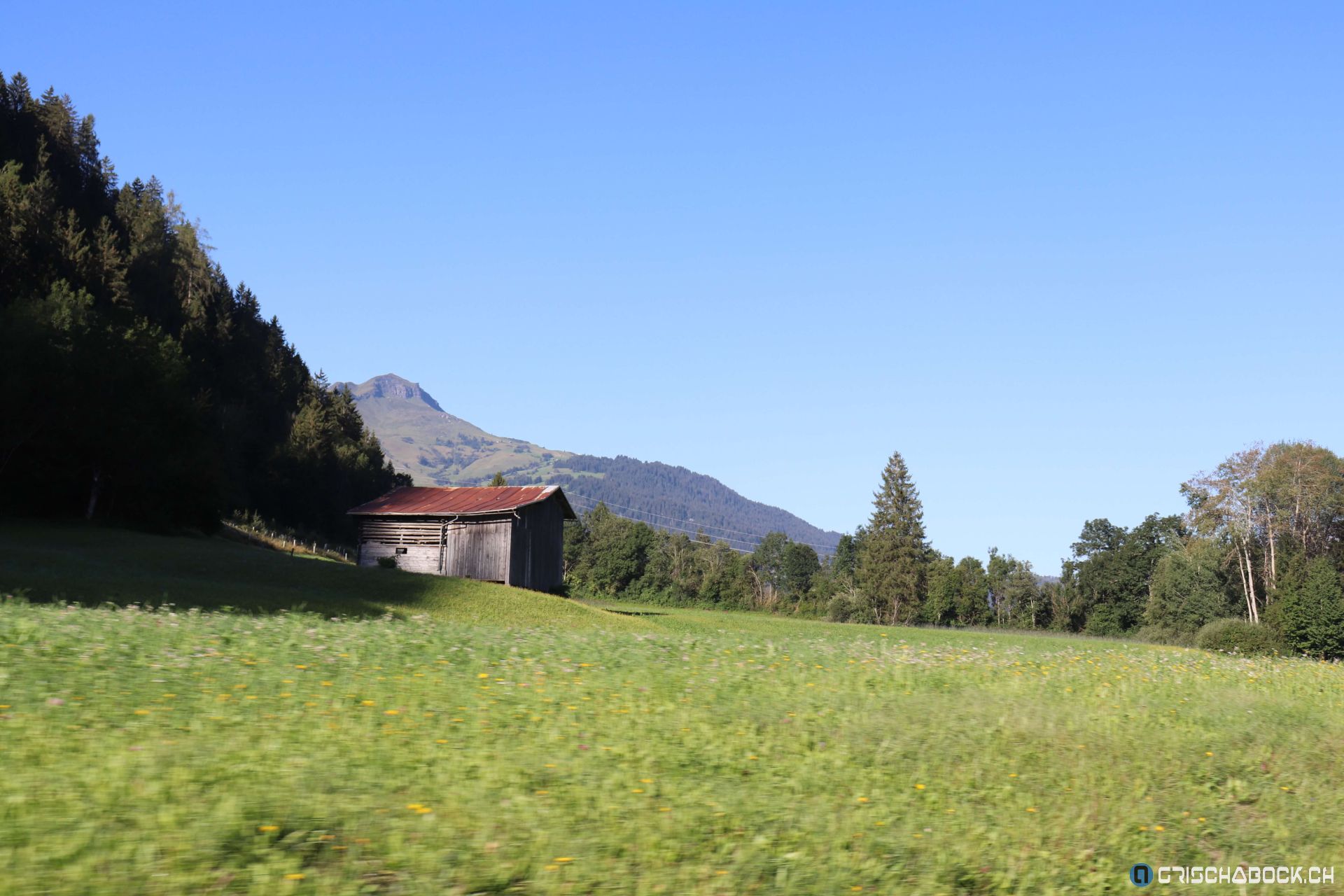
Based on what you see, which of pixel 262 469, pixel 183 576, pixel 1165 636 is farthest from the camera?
pixel 262 469

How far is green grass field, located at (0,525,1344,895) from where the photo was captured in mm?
7773

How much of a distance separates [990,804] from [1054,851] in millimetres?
1252

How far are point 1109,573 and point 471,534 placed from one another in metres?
84.2

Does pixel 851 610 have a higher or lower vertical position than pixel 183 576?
lower

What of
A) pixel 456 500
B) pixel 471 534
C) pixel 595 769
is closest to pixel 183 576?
→ pixel 471 534

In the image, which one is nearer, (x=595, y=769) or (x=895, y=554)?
(x=595, y=769)

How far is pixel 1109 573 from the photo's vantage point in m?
113

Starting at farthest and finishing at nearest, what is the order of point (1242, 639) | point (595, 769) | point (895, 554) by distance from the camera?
point (895, 554), point (1242, 639), point (595, 769)

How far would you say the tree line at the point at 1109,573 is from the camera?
217 ft

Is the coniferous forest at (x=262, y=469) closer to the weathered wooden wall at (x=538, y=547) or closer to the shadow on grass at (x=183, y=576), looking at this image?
the shadow on grass at (x=183, y=576)

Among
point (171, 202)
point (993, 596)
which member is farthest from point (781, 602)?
point (171, 202)

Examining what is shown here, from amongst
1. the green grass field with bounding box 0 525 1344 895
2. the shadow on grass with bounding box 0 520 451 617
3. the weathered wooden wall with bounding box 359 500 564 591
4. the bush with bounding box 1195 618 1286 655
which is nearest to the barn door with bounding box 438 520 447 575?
the weathered wooden wall with bounding box 359 500 564 591

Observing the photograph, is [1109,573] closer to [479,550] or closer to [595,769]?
[479,550]

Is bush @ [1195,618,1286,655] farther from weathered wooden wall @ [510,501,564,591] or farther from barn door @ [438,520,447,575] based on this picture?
barn door @ [438,520,447,575]
